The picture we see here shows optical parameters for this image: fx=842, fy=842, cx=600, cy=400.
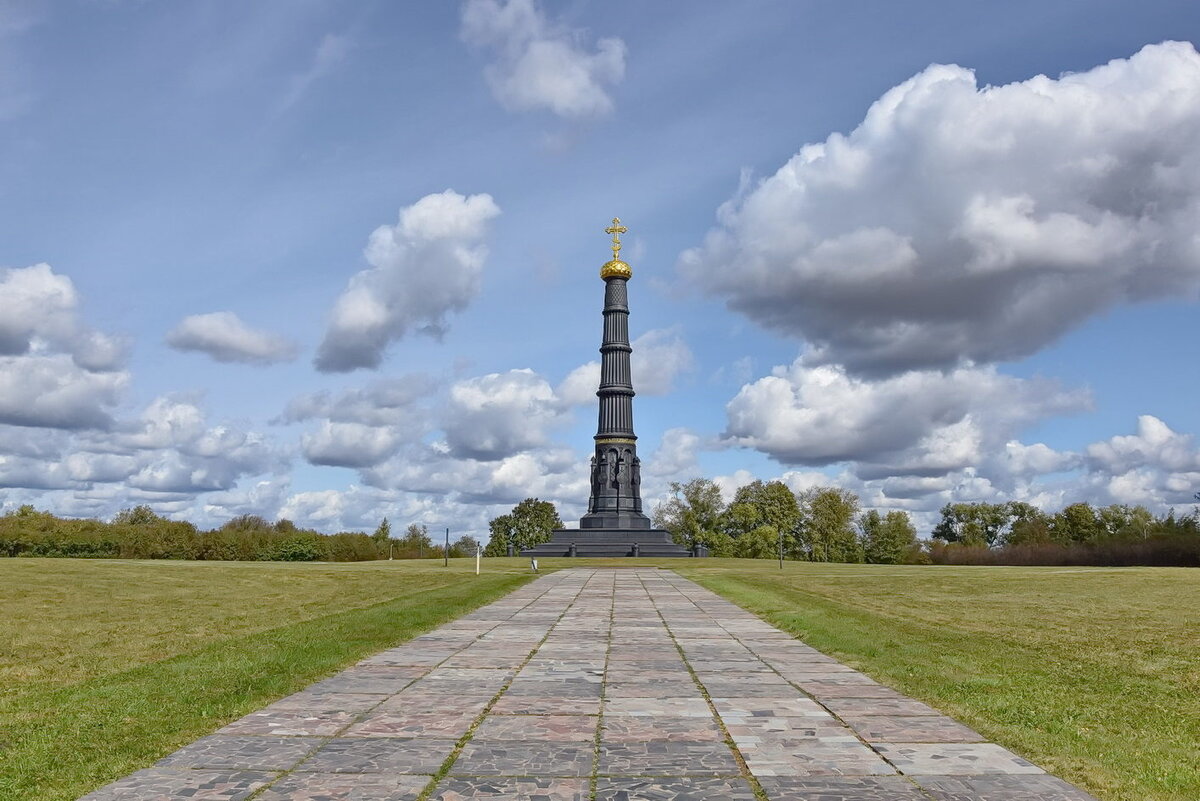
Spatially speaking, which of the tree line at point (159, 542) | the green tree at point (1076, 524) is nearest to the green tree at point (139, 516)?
the tree line at point (159, 542)

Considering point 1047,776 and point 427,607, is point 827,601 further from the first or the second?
point 1047,776

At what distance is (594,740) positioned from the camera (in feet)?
21.2

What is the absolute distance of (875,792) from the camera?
5.25 m

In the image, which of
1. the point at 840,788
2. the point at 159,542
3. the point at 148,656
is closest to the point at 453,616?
the point at 148,656

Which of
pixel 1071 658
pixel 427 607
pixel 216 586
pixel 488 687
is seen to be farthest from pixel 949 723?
pixel 216 586

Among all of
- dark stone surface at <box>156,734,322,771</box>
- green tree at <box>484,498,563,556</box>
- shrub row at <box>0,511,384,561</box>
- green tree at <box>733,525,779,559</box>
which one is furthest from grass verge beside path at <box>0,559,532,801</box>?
green tree at <box>484,498,563,556</box>

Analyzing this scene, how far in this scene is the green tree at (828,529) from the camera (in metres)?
95.4

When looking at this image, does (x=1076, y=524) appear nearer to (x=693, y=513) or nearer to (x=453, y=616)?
(x=693, y=513)

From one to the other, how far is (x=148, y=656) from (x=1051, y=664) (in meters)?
11.8

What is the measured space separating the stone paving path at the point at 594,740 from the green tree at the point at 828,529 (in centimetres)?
8850

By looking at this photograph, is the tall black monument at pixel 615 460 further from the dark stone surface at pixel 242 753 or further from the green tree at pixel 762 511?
the dark stone surface at pixel 242 753

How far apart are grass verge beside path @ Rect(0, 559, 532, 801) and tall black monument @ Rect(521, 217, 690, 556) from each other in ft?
114

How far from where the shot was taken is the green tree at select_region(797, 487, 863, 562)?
95.4 meters

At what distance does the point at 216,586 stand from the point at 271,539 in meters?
46.1
